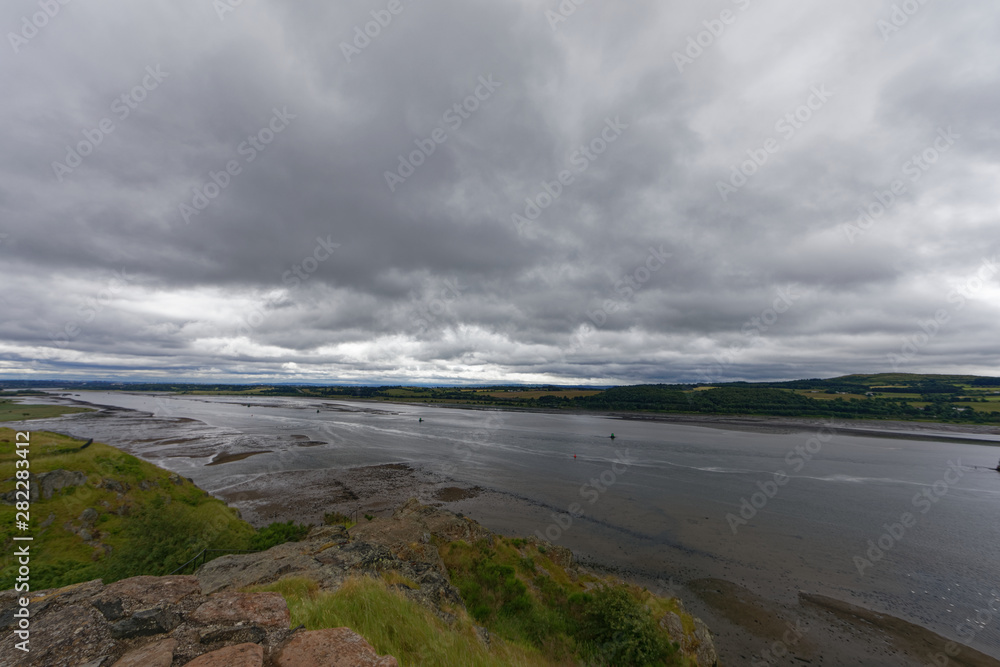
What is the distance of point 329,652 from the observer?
5.45 meters

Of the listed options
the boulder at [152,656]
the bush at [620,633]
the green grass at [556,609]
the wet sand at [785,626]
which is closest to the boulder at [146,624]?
the boulder at [152,656]

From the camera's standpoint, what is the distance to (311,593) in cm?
938

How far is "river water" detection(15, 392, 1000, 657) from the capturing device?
83.0 feet

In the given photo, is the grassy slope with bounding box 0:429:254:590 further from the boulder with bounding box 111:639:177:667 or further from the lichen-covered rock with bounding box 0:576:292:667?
the boulder with bounding box 111:639:177:667

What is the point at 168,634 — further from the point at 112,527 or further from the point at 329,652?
the point at 112,527

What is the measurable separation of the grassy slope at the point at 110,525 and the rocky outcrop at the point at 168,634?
1303 centimetres

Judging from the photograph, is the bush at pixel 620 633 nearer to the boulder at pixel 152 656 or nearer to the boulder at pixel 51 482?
the boulder at pixel 152 656

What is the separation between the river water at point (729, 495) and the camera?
83.0 feet

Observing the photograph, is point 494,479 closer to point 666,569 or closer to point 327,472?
point 327,472

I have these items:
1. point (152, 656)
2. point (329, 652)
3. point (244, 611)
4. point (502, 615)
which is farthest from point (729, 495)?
point (152, 656)

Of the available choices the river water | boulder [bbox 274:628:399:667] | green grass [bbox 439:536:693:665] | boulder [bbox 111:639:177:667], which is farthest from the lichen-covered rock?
the river water

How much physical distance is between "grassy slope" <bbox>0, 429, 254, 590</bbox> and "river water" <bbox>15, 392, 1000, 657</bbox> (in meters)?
17.2

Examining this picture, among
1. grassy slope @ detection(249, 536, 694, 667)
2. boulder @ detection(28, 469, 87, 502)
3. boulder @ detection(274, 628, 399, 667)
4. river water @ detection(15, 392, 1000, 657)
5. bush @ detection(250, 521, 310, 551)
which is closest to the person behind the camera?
boulder @ detection(274, 628, 399, 667)

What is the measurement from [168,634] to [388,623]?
368 cm
